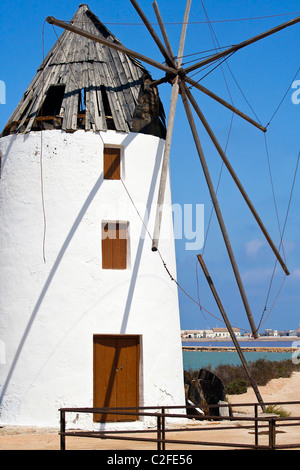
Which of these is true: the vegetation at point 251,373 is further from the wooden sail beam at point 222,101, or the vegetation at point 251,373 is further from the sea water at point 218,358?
the wooden sail beam at point 222,101

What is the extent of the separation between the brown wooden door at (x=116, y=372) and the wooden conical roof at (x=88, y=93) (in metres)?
4.81

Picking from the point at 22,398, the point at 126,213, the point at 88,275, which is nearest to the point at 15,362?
the point at 22,398

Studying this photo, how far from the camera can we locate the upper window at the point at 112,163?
16594 millimetres

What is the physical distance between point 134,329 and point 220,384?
4515 millimetres

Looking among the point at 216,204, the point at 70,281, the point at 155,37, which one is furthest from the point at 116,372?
the point at 155,37

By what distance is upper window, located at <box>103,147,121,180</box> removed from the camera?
16.6 metres

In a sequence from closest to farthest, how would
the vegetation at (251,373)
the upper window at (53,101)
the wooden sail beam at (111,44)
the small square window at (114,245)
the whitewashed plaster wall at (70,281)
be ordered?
the wooden sail beam at (111,44) < the whitewashed plaster wall at (70,281) < the small square window at (114,245) < the upper window at (53,101) < the vegetation at (251,373)

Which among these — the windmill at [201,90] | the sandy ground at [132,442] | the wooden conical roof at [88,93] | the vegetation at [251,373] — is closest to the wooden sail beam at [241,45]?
the windmill at [201,90]

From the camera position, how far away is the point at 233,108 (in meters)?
18.4

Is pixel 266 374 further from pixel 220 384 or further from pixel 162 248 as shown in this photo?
pixel 162 248

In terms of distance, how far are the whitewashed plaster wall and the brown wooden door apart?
218mm

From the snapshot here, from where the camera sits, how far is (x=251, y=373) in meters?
30.9

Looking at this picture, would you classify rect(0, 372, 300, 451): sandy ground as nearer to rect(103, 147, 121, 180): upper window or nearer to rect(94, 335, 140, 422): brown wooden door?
rect(94, 335, 140, 422): brown wooden door
